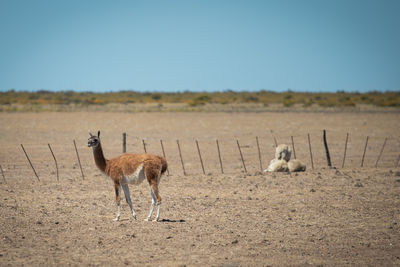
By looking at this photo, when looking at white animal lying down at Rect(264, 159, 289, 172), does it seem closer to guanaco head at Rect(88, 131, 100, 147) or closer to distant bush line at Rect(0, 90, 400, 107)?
guanaco head at Rect(88, 131, 100, 147)

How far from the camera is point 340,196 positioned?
18578 millimetres

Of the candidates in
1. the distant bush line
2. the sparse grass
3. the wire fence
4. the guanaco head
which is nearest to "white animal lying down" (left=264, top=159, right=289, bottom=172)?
the wire fence

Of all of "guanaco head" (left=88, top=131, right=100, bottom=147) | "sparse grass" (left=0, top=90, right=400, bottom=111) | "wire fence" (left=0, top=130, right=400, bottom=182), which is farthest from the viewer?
"sparse grass" (left=0, top=90, right=400, bottom=111)

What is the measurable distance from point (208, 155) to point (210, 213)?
16322 mm

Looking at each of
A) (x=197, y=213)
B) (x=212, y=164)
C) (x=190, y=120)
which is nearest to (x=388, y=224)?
(x=197, y=213)

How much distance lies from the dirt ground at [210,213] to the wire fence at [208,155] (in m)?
0.10

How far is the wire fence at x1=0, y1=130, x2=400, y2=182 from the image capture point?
25.0 m

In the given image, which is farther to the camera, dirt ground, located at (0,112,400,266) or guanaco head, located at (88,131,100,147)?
guanaco head, located at (88,131,100,147)

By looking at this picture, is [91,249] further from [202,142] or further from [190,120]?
[190,120]

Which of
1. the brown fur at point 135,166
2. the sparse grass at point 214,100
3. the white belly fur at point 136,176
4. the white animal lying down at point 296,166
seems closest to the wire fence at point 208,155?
the white animal lying down at point 296,166

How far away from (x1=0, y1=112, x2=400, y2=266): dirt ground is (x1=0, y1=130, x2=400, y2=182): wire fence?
104mm

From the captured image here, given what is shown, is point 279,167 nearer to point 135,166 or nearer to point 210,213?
point 210,213

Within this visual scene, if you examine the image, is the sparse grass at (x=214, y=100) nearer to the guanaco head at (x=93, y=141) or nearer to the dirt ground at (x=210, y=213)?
the dirt ground at (x=210, y=213)

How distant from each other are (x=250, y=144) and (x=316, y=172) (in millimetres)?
12442
